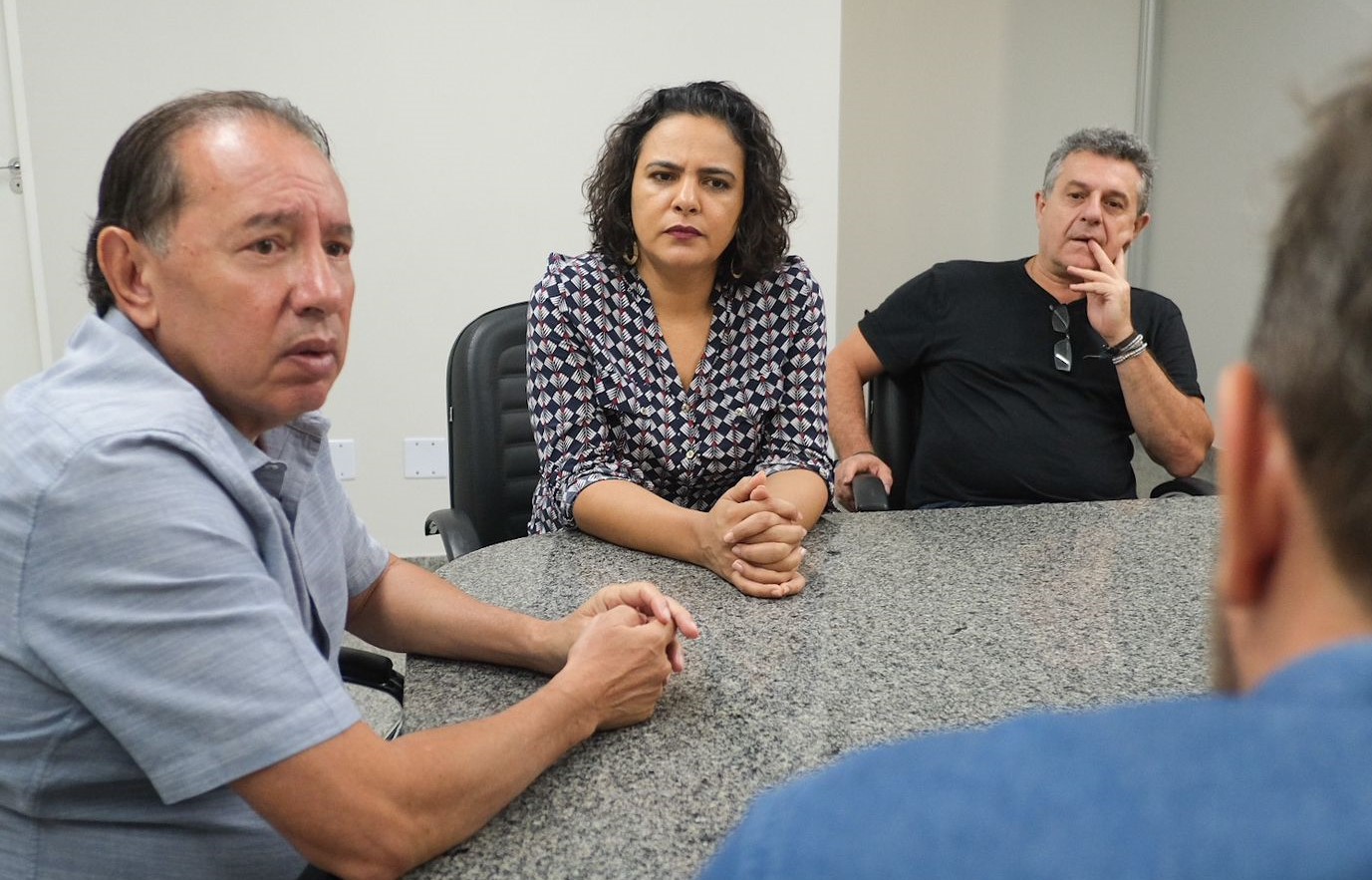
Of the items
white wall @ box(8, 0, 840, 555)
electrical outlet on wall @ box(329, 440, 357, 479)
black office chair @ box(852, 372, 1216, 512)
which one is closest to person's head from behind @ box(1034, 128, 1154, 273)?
black office chair @ box(852, 372, 1216, 512)

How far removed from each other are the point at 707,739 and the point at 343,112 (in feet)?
8.56

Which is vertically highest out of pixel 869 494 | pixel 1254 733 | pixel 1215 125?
pixel 1215 125

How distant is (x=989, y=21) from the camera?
13.6 ft

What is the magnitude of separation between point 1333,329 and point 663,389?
147 centimetres

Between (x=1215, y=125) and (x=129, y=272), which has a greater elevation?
(x=1215, y=125)

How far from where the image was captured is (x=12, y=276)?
3.20 m

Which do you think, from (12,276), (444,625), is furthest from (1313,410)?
(12,276)

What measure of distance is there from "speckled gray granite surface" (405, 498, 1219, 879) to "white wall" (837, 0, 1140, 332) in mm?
2656

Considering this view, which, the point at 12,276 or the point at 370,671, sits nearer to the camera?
the point at 370,671

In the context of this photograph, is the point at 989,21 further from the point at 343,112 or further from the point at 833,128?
the point at 343,112

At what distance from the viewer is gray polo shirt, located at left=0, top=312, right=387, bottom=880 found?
81 cm

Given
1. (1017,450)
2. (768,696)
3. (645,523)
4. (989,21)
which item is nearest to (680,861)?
(768,696)

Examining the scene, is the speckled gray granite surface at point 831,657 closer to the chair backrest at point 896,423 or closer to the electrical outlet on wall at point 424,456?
the chair backrest at point 896,423

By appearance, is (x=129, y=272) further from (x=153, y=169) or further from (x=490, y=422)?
(x=490, y=422)
